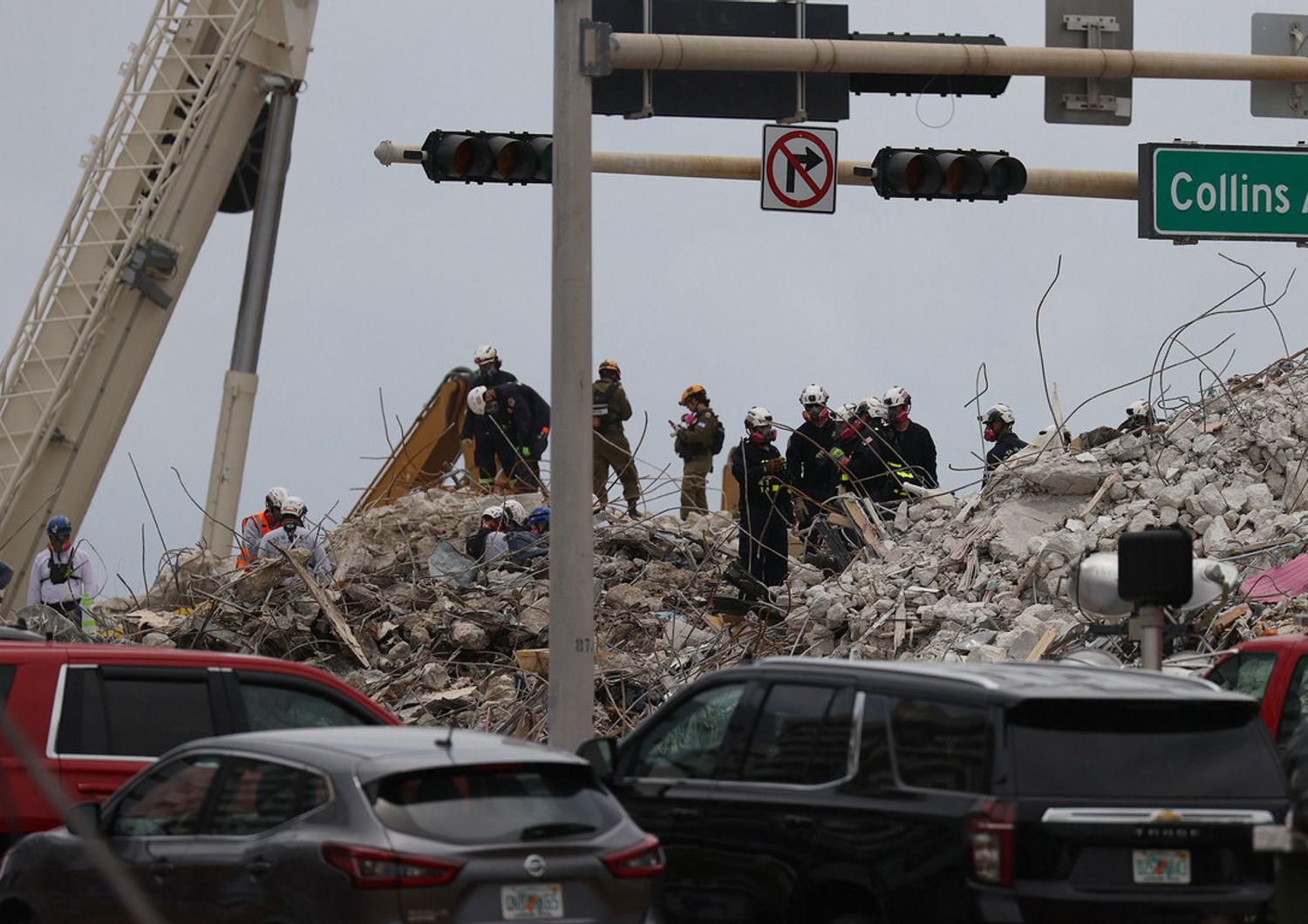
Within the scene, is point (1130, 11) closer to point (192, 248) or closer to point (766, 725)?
point (766, 725)

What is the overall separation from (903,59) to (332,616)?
808cm

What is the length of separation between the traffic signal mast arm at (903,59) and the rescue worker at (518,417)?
1199 centimetres

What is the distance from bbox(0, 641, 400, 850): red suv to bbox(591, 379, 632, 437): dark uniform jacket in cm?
1607

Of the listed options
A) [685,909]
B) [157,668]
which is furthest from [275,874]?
[157,668]

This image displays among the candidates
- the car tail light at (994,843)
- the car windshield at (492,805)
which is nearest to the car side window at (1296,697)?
the car tail light at (994,843)

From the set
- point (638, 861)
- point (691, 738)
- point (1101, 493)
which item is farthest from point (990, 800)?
point (1101, 493)

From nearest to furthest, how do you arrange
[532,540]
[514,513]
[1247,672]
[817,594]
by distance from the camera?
[1247,672] < [817,594] < [532,540] < [514,513]

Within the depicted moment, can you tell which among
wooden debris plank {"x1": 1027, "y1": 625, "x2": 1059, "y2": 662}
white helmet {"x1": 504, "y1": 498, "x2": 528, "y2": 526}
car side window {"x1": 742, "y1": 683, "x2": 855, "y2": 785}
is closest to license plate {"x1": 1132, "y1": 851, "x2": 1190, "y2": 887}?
car side window {"x1": 742, "y1": 683, "x2": 855, "y2": 785}

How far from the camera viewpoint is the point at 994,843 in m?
7.47

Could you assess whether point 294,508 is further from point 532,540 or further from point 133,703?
point 133,703

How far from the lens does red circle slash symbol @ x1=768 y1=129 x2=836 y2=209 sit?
15414mm

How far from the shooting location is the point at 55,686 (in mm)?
9844

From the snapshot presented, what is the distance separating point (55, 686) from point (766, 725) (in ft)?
11.5

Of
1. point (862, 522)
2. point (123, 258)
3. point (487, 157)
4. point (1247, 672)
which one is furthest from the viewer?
point (123, 258)
